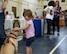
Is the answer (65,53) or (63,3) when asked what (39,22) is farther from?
(63,3)

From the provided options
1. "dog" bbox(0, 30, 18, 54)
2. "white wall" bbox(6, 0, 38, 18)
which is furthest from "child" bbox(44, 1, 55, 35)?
"white wall" bbox(6, 0, 38, 18)

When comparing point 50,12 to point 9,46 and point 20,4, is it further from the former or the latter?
point 20,4

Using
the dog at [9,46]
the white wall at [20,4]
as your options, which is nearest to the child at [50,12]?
the dog at [9,46]

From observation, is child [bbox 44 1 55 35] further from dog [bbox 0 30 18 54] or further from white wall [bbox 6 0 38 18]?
white wall [bbox 6 0 38 18]

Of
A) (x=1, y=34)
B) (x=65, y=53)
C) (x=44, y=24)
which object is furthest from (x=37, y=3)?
(x=1, y=34)

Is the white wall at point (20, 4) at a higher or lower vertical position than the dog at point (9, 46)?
higher

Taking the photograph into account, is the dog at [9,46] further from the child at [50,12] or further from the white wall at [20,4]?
the white wall at [20,4]

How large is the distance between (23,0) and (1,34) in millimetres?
14170

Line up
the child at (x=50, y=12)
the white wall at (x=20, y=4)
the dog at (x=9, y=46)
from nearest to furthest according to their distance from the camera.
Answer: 1. the dog at (x=9, y=46)
2. the child at (x=50, y=12)
3. the white wall at (x=20, y=4)

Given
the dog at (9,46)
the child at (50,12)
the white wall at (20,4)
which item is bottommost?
the dog at (9,46)

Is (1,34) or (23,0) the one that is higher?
(23,0)

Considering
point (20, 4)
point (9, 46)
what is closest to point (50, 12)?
point (9, 46)

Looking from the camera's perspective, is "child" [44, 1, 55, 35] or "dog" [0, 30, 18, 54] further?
"child" [44, 1, 55, 35]

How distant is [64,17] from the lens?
19.8 meters
